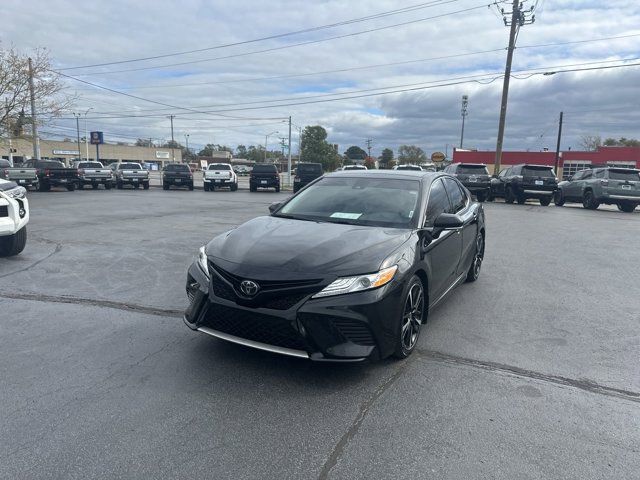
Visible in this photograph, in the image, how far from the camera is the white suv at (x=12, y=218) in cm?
669

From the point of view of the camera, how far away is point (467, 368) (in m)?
3.72

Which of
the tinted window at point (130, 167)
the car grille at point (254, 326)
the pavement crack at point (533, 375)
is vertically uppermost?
the tinted window at point (130, 167)

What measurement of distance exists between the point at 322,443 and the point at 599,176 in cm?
1997

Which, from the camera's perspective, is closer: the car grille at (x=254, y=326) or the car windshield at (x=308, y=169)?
the car grille at (x=254, y=326)

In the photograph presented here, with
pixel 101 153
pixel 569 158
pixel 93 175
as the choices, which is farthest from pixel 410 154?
pixel 93 175

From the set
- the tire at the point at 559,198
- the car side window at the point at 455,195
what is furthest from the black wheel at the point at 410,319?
the tire at the point at 559,198

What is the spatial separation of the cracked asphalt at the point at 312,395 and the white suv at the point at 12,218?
117cm

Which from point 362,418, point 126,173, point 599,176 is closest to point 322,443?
point 362,418

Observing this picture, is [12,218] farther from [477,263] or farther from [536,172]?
[536,172]

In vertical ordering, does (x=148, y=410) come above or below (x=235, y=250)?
below

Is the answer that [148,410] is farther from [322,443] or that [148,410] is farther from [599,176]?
[599,176]

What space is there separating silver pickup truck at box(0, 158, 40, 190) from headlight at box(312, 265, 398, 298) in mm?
25195

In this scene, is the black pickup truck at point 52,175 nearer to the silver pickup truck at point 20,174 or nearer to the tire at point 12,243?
the silver pickup truck at point 20,174

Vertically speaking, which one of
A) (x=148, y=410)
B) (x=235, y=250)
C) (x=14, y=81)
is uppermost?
(x=14, y=81)
